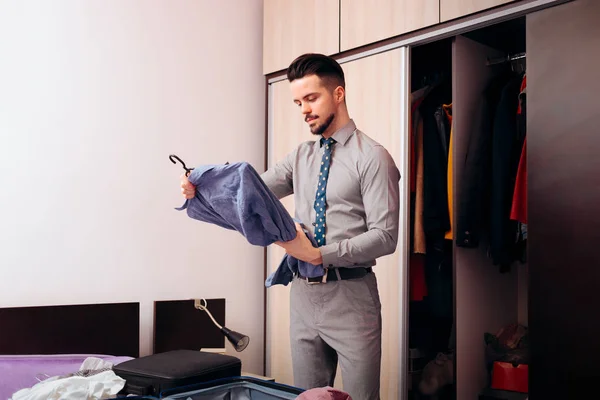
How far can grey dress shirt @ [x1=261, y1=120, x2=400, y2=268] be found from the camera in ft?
6.30

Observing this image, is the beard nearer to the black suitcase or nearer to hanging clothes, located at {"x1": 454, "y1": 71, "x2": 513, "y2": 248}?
the black suitcase

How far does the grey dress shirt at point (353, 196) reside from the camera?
Result: 6.30ft

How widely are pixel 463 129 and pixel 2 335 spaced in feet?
7.37

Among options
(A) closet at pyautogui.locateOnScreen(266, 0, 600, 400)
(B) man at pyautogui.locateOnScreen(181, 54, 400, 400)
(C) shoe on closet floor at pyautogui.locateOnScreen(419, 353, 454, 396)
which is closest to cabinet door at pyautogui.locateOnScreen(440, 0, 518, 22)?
(A) closet at pyautogui.locateOnScreen(266, 0, 600, 400)

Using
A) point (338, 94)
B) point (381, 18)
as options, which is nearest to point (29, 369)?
point (338, 94)

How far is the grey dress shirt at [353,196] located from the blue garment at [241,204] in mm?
334

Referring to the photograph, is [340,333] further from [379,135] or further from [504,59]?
[504,59]

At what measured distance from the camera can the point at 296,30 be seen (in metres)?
3.54

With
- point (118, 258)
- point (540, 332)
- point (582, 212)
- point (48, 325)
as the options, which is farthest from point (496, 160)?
point (48, 325)

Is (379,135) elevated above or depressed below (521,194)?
above

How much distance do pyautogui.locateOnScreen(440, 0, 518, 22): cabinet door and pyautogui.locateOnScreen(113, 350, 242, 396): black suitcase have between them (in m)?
1.89

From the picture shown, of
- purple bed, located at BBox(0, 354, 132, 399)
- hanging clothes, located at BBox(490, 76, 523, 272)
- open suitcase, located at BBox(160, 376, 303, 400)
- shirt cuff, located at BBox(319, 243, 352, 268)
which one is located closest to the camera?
open suitcase, located at BBox(160, 376, 303, 400)

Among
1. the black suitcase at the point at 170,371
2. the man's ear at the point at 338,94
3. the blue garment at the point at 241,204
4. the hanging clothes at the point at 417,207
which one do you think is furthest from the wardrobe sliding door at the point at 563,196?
the black suitcase at the point at 170,371

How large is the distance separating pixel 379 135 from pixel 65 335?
1766 millimetres
